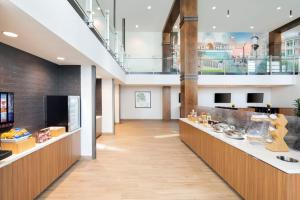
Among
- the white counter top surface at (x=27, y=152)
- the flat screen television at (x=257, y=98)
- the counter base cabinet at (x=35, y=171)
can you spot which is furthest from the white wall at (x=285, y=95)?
the white counter top surface at (x=27, y=152)

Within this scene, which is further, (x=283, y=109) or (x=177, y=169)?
(x=283, y=109)

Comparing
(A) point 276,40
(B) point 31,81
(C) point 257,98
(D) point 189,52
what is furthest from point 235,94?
(B) point 31,81

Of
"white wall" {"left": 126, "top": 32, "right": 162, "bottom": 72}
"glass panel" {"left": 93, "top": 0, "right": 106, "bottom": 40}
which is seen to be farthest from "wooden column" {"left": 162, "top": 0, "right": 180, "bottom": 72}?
"glass panel" {"left": 93, "top": 0, "right": 106, "bottom": 40}

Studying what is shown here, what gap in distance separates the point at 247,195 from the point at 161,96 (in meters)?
11.8

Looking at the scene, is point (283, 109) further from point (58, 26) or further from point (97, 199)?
point (58, 26)

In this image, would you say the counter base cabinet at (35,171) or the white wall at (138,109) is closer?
the counter base cabinet at (35,171)

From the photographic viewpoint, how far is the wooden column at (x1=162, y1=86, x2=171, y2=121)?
1409cm

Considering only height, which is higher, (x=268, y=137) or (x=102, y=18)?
(x=102, y=18)

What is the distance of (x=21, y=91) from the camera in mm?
3883

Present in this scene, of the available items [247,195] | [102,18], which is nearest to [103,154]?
[102,18]

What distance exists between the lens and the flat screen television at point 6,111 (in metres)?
3.20

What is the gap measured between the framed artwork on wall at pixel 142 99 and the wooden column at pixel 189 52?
6.88 m

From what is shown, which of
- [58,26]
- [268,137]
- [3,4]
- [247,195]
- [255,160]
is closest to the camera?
[3,4]

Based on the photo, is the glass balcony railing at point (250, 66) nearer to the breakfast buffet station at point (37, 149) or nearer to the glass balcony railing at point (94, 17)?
the glass balcony railing at point (94, 17)
